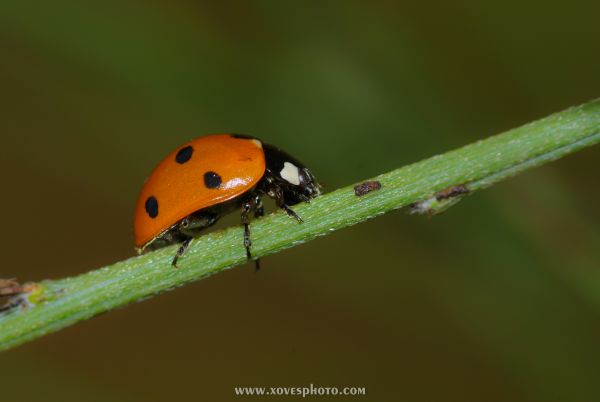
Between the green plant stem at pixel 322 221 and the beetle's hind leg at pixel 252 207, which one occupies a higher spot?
the beetle's hind leg at pixel 252 207

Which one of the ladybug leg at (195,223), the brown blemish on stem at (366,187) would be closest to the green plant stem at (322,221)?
the brown blemish on stem at (366,187)

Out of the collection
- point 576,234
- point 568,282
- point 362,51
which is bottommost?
point 568,282

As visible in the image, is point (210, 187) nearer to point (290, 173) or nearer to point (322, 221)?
point (290, 173)

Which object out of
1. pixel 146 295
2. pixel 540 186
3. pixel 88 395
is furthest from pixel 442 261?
pixel 88 395

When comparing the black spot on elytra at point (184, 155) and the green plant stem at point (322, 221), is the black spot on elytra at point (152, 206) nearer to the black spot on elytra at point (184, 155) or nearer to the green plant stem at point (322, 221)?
the black spot on elytra at point (184, 155)

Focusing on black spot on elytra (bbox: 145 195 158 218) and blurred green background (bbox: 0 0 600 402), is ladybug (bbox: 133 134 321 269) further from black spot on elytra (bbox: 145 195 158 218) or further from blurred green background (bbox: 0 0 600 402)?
blurred green background (bbox: 0 0 600 402)

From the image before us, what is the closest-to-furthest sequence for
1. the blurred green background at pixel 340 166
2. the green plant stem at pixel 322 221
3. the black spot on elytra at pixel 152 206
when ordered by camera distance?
the green plant stem at pixel 322 221 < the black spot on elytra at pixel 152 206 < the blurred green background at pixel 340 166

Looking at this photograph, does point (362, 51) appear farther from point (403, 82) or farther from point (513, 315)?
point (513, 315)
